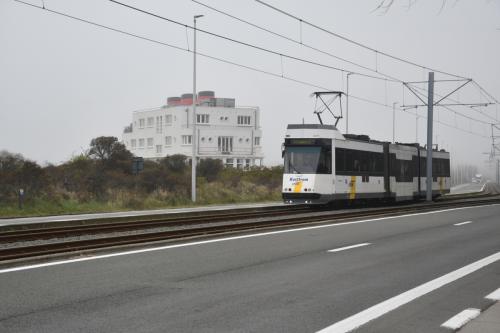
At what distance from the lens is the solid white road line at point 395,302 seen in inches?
253

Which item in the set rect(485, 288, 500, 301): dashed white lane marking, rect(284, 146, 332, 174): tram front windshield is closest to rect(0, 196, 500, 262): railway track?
rect(284, 146, 332, 174): tram front windshield

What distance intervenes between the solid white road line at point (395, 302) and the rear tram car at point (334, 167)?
17.5 m

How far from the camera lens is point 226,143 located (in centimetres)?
11812

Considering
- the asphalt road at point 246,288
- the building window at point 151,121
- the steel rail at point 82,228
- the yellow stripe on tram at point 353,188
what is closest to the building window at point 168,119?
the building window at point 151,121

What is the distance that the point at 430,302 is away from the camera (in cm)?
777

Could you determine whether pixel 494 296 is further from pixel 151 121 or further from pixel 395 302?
pixel 151 121

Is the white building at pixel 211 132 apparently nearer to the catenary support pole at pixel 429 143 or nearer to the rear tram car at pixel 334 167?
the catenary support pole at pixel 429 143

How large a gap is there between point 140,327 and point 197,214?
780 inches

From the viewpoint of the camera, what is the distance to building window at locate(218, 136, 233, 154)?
117 metres

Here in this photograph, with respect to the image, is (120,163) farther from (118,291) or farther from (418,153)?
(118,291)

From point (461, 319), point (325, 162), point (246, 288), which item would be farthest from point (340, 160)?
point (461, 319)

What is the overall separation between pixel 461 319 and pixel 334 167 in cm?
2217

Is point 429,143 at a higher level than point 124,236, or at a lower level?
higher

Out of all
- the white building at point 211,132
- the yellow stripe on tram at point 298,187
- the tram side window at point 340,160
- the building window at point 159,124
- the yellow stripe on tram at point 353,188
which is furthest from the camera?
the building window at point 159,124
